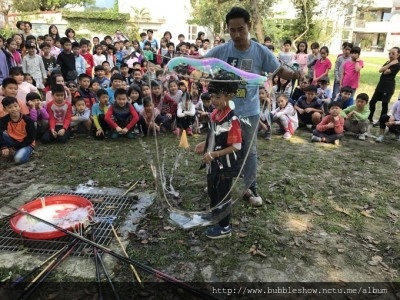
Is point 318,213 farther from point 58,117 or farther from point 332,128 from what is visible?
point 58,117

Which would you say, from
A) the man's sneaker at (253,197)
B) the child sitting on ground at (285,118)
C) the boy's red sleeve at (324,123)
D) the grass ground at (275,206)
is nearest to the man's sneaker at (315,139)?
the boy's red sleeve at (324,123)

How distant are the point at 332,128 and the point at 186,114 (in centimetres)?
378

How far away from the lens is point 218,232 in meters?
3.30

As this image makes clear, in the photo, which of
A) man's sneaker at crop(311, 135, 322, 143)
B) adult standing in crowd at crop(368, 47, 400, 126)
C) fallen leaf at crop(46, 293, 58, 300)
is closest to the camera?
fallen leaf at crop(46, 293, 58, 300)

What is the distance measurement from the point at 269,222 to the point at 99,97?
14.5 feet

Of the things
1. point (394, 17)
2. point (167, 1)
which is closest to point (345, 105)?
point (167, 1)

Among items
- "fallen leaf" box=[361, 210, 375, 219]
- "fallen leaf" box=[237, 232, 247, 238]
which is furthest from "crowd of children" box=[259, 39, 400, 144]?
"fallen leaf" box=[237, 232, 247, 238]

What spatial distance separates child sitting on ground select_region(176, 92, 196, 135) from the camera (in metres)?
3.73

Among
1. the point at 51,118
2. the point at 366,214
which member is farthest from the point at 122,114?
the point at 366,214

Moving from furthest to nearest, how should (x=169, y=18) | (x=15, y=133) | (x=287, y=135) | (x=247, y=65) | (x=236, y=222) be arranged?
1. (x=169, y=18)
2. (x=287, y=135)
3. (x=15, y=133)
4. (x=236, y=222)
5. (x=247, y=65)

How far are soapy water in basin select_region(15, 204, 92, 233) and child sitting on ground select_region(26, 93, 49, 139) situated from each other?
9.68 ft

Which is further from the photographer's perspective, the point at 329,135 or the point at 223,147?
the point at 329,135

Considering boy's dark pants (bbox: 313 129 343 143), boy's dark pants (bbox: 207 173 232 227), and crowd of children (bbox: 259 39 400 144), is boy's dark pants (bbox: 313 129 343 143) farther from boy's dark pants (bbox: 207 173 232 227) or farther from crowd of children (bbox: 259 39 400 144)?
boy's dark pants (bbox: 207 173 232 227)

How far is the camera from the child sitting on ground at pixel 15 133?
5082 mm
